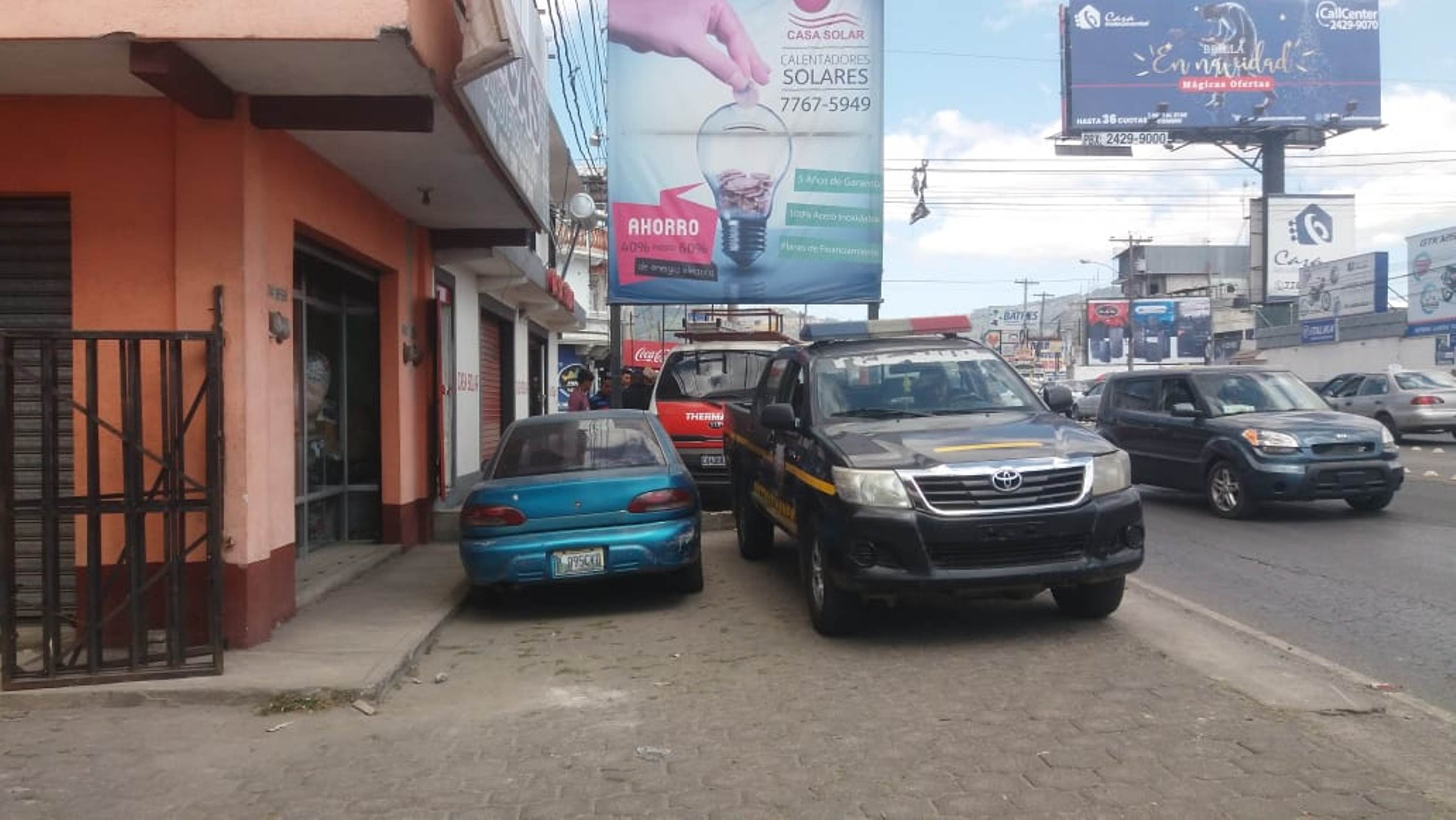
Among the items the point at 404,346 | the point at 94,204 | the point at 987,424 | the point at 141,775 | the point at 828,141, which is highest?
the point at 828,141

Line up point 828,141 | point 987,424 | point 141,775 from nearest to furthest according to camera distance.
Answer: point 141,775 → point 987,424 → point 828,141

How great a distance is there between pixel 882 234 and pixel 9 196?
414 inches

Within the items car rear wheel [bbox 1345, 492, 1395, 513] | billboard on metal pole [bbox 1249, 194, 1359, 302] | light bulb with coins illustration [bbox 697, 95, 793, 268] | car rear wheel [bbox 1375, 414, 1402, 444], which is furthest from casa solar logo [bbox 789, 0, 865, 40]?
billboard on metal pole [bbox 1249, 194, 1359, 302]

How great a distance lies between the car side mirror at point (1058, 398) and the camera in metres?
7.37

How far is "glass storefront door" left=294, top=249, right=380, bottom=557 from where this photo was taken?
9.02m

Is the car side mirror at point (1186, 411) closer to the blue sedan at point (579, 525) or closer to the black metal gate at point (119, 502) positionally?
the blue sedan at point (579, 525)

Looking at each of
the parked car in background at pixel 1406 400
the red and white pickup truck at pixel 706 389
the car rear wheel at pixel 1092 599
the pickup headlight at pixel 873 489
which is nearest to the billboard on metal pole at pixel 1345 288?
the parked car in background at pixel 1406 400

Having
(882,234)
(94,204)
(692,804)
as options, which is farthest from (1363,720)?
(882,234)

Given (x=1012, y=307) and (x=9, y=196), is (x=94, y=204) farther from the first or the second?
(x=1012, y=307)

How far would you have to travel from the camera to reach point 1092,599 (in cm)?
643

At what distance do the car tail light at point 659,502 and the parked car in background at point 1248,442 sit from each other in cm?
637

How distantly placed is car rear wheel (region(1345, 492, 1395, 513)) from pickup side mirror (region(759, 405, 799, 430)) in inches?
269

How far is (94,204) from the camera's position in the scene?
616 cm

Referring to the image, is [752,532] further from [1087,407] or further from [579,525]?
[1087,407]
